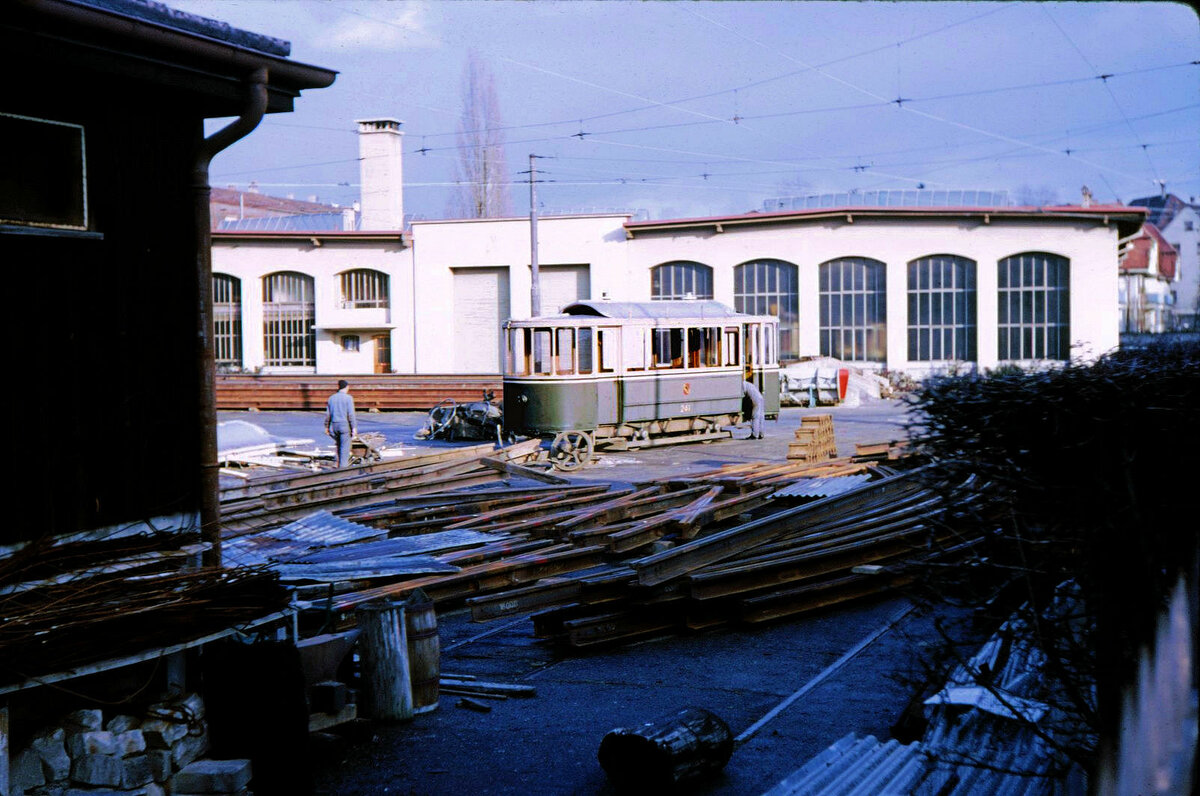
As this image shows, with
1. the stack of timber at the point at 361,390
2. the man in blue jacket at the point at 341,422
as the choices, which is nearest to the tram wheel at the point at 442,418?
the man in blue jacket at the point at 341,422

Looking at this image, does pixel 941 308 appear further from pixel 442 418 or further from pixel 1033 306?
pixel 442 418

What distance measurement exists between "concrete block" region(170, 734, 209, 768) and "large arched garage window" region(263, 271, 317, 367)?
43.7 m

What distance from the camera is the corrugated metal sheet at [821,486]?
1452cm

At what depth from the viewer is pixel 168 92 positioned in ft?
23.3

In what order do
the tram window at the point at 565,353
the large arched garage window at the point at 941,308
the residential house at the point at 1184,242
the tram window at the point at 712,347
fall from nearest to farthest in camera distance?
the tram window at the point at 565,353
the tram window at the point at 712,347
the large arched garage window at the point at 941,308
the residential house at the point at 1184,242

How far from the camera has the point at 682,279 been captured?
152 feet

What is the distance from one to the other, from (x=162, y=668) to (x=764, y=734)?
3.83 m

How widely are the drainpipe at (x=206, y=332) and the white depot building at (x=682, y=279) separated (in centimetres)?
3745

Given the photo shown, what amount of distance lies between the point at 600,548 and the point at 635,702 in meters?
3.92

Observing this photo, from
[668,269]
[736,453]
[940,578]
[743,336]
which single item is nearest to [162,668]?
[940,578]

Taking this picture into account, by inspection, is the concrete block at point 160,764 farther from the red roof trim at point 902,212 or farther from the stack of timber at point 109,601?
the red roof trim at point 902,212

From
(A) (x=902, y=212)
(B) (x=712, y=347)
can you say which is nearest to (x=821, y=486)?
(B) (x=712, y=347)

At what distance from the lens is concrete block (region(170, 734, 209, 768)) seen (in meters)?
6.00

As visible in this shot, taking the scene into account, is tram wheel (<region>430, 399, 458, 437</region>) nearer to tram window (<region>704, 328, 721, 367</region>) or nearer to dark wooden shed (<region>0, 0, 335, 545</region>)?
tram window (<region>704, 328, 721, 367</region>)
